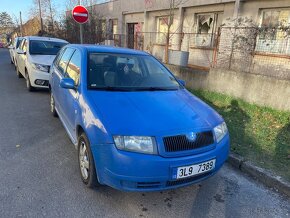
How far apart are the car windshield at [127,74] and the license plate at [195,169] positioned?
1.34 metres

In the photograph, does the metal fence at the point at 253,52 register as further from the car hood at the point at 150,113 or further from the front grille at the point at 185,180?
the front grille at the point at 185,180

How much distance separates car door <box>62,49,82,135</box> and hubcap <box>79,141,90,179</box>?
0.46m

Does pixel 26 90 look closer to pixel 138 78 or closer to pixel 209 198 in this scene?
pixel 138 78

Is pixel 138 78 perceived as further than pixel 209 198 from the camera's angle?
Yes

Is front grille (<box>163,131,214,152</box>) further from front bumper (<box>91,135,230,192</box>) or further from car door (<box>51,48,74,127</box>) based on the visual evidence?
car door (<box>51,48,74,127</box>)

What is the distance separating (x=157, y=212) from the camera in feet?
8.91

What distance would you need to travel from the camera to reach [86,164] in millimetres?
2980

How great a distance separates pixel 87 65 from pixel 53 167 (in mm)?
1471

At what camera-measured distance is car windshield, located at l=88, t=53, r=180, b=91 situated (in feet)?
11.4

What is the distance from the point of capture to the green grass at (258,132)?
3770mm

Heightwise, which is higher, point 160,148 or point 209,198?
point 160,148

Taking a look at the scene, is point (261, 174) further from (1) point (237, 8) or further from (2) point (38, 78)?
(1) point (237, 8)

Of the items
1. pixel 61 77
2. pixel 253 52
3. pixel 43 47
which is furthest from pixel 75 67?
pixel 253 52

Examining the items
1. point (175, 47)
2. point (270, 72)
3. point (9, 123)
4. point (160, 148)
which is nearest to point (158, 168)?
point (160, 148)
